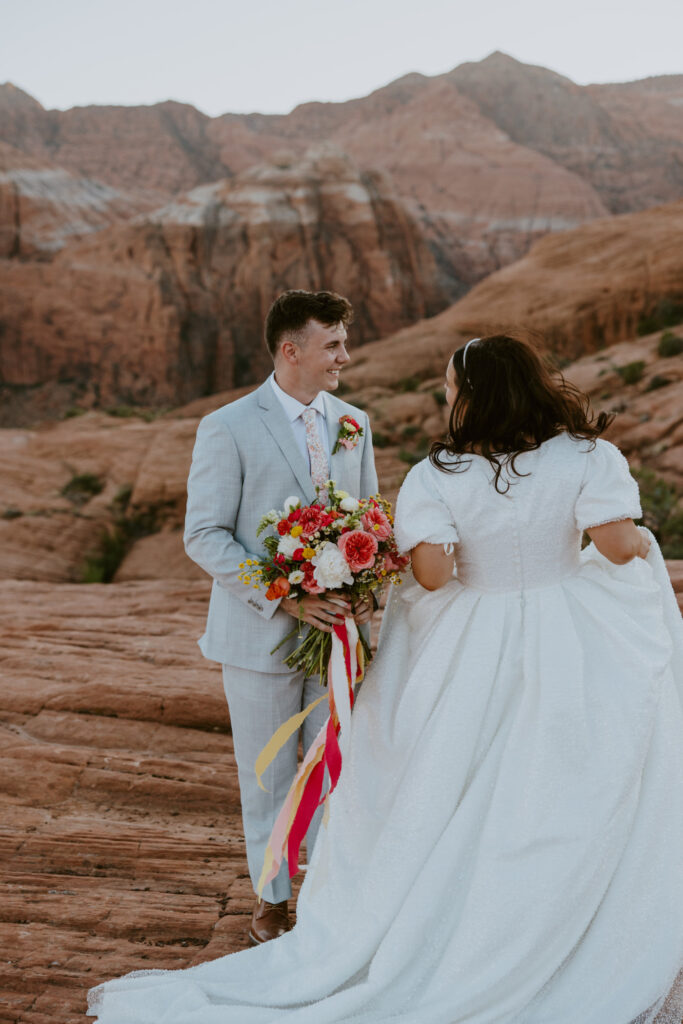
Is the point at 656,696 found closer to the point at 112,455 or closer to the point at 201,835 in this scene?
the point at 201,835

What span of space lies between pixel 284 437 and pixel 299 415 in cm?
13

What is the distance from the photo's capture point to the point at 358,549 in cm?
255

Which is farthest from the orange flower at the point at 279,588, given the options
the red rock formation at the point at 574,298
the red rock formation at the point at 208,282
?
the red rock formation at the point at 208,282

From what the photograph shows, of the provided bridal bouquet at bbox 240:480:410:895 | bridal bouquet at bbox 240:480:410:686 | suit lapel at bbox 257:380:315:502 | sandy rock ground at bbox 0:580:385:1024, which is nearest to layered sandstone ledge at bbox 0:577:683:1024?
sandy rock ground at bbox 0:580:385:1024

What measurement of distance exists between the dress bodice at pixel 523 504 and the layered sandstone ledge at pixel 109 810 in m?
1.84

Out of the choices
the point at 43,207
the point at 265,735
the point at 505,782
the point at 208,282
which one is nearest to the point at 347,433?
the point at 265,735

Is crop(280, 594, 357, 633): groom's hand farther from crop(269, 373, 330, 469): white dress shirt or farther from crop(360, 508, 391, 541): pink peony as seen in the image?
crop(269, 373, 330, 469): white dress shirt

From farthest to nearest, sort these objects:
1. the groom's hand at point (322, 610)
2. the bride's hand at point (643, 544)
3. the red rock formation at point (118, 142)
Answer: the red rock formation at point (118, 142), the groom's hand at point (322, 610), the bride's hand at point (643, 544)

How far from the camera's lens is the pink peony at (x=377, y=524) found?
2643 mm

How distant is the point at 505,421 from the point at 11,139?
49.4 meters

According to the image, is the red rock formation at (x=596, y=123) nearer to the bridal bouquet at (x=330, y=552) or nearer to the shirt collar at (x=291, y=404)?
the shirt collar at (x=291, y=404)

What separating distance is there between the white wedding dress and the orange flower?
42 centimetres

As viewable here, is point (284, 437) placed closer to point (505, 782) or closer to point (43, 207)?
point (505, 782)

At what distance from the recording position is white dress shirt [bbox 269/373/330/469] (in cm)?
310
